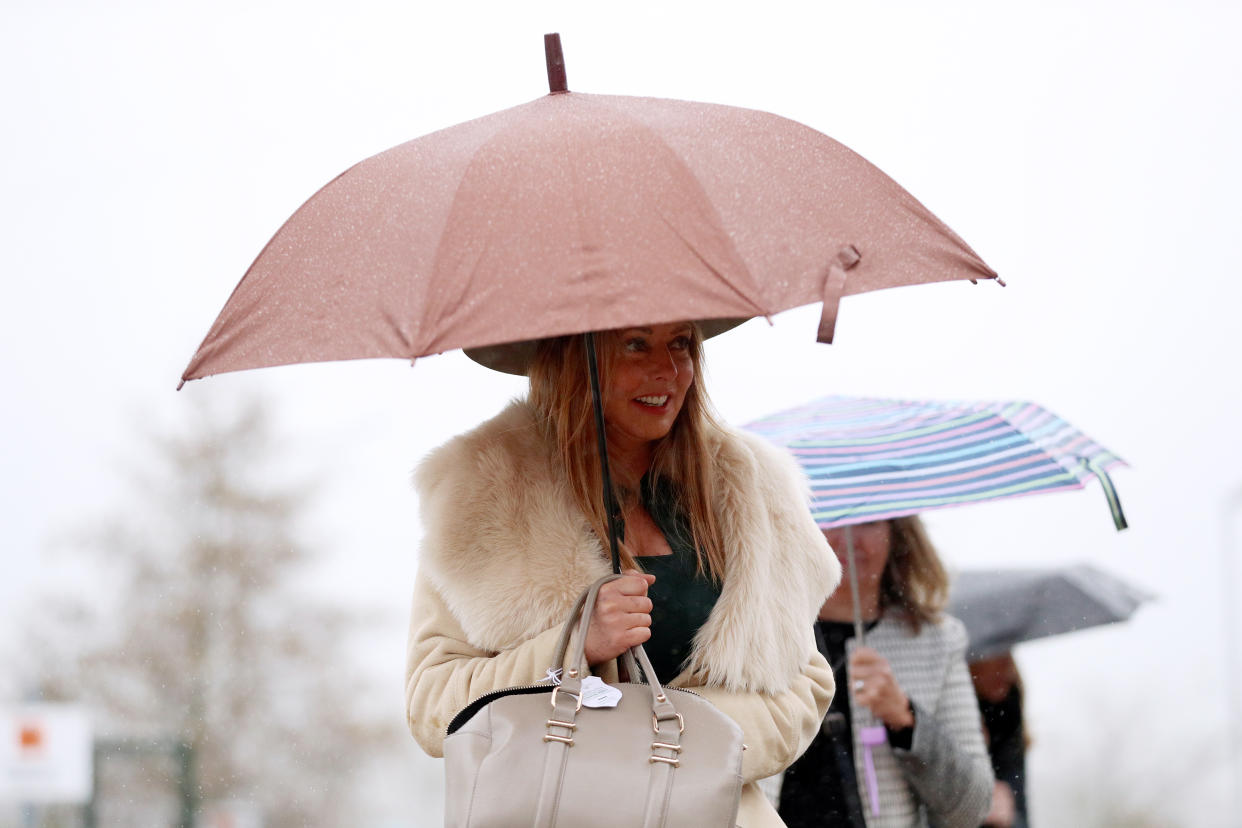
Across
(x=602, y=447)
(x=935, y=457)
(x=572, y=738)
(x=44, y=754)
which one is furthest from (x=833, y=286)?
(x=44, y=754)

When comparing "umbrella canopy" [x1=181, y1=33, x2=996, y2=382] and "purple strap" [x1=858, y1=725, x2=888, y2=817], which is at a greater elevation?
"umbrella canopy" [x1=181, y1=33, x2=996, y2=382]

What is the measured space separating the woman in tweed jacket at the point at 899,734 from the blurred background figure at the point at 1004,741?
0.95m

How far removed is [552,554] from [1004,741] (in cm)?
268

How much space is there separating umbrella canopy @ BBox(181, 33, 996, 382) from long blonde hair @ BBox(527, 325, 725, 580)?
338 millimetres

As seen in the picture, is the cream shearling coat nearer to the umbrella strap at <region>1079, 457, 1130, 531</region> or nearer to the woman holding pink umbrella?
the woman holding pink umbrella

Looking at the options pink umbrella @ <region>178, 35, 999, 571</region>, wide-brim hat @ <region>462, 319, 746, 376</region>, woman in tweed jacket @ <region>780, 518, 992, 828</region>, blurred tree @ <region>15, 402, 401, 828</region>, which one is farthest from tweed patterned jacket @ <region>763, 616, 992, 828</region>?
blurred tree @ <region>15, 402, 401, 828</region>

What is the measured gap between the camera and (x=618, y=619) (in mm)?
1951

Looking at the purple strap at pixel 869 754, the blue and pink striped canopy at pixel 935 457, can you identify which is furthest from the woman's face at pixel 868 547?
the purple strap at pixel 869 754

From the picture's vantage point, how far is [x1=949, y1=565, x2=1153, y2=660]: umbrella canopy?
4.63 m

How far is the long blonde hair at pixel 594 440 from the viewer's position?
7.07 feet

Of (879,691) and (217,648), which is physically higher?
(879,691)

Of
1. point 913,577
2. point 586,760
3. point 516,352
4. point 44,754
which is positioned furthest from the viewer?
point 44,754

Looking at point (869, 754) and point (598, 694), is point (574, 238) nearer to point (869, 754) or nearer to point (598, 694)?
point (598, 694)

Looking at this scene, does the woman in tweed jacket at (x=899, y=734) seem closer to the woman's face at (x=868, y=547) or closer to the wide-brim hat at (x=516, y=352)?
the woman's face at (x=868, y=547)
